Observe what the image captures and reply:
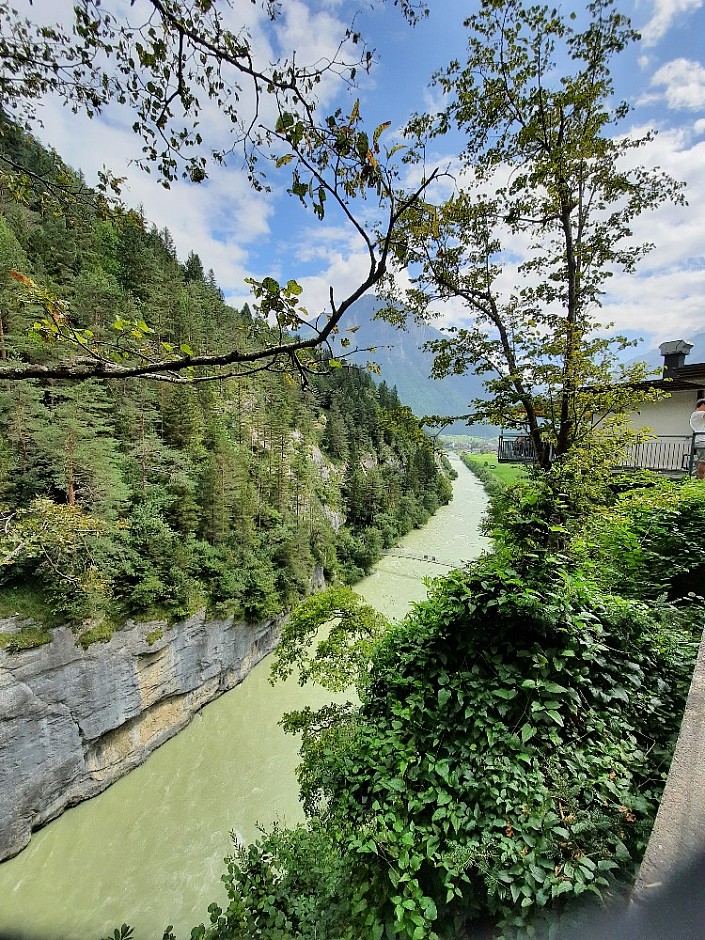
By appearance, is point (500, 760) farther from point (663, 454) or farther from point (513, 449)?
point (663, 454)

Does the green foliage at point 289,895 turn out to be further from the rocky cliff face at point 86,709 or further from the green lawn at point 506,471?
the rocky cliff face at point 86,709

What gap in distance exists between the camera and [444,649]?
3062 millimetres

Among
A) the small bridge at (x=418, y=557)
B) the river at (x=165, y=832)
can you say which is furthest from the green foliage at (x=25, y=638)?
the small bridge at (x=418, y=557)

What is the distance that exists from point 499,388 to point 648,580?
9.94 feet

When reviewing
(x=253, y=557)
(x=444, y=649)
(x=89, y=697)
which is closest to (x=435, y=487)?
(x=253, y=557)

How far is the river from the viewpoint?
22.8 feet

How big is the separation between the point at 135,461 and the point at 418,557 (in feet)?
63.0

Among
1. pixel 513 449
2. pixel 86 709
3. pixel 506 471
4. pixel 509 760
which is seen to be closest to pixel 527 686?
pixel 509 760

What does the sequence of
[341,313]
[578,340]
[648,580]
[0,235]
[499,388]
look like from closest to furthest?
1. [341,313]
2. [648,580]
3. [578,340]
4. [499,388]
5. [0,235]

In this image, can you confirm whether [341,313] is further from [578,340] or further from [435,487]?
[435,487]

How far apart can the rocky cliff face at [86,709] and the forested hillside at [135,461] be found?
0.69m

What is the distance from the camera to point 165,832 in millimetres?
8312

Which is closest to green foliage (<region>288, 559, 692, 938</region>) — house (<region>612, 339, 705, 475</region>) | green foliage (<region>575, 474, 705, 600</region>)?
green foliage (<region>575, 474, 705, 600</region>)

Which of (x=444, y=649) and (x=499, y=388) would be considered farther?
(x=499, y=388)
